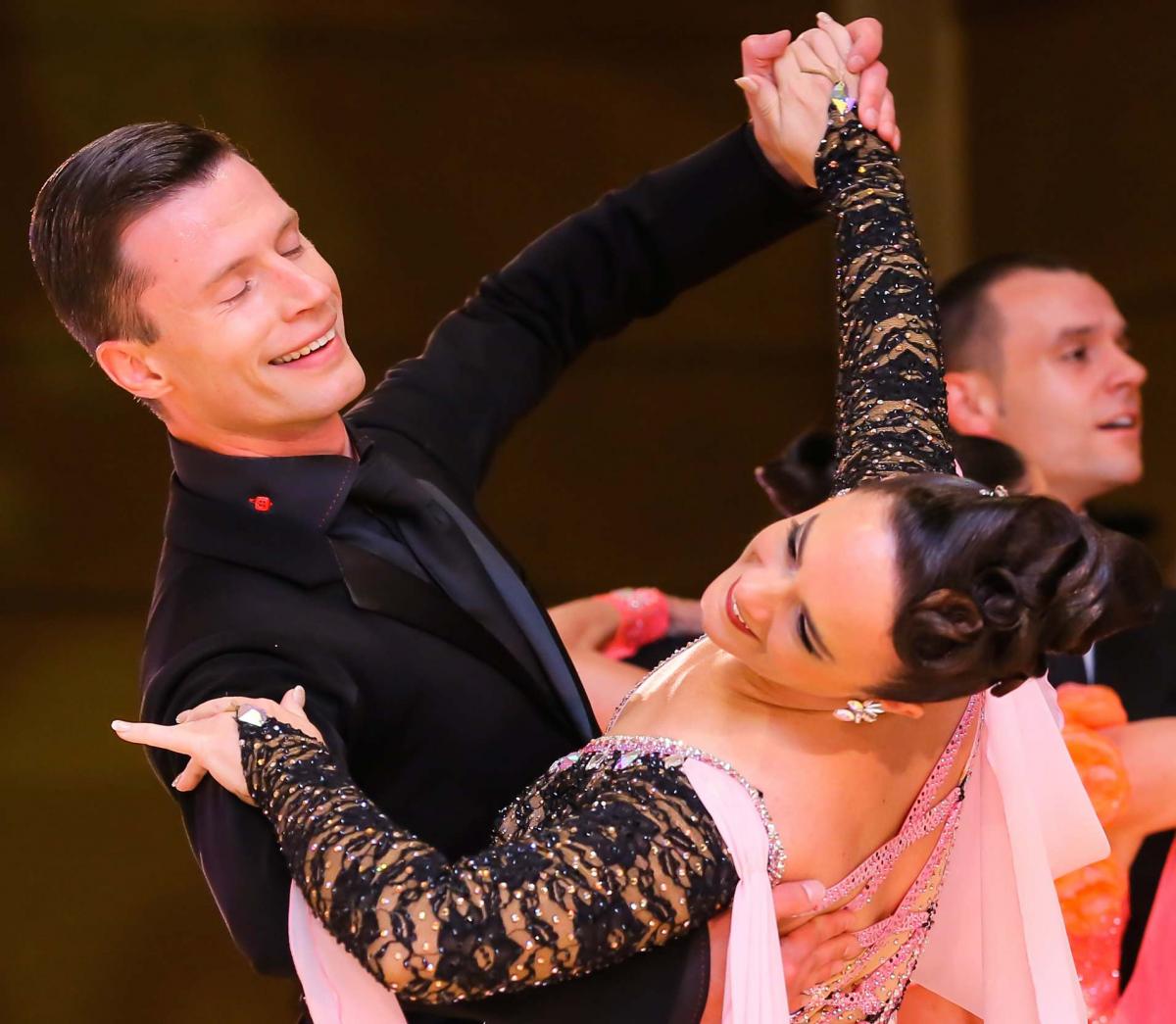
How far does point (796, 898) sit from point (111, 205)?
1027 mm

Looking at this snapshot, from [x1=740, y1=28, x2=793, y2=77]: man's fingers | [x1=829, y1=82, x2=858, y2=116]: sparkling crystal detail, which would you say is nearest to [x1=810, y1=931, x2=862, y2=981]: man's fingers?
[x1=829, y1=82, x2=858, y2=116]: sparkling crystal detail

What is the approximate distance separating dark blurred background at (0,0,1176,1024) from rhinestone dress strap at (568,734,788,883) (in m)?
3.26

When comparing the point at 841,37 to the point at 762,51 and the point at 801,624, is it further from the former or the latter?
the point at 801,624

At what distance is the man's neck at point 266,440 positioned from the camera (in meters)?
1.88

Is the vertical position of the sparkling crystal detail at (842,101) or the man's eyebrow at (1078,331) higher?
the sparkling crystal detail at (842,101)

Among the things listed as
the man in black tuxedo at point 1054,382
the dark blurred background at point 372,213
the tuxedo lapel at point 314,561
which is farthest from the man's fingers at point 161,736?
the dark blurred background at point 372,213

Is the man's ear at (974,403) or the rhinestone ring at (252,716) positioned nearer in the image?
the rhinestone ring at (252,716)

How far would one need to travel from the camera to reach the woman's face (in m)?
1.52

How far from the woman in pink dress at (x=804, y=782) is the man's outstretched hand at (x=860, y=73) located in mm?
338

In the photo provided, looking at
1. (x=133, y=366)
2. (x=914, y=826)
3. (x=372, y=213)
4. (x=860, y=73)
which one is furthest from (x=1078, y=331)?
(x=372, y=213)

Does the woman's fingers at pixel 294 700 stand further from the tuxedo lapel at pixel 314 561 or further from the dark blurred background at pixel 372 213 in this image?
the dark blurred background at pixel 372 213

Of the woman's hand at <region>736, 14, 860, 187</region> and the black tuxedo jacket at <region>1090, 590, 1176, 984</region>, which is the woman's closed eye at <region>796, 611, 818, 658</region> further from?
the black tuxedo jacket at <region>1090, 590, 1176, 984</region>

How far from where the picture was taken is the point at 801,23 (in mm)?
4852

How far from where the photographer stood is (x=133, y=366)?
73.0 inches
